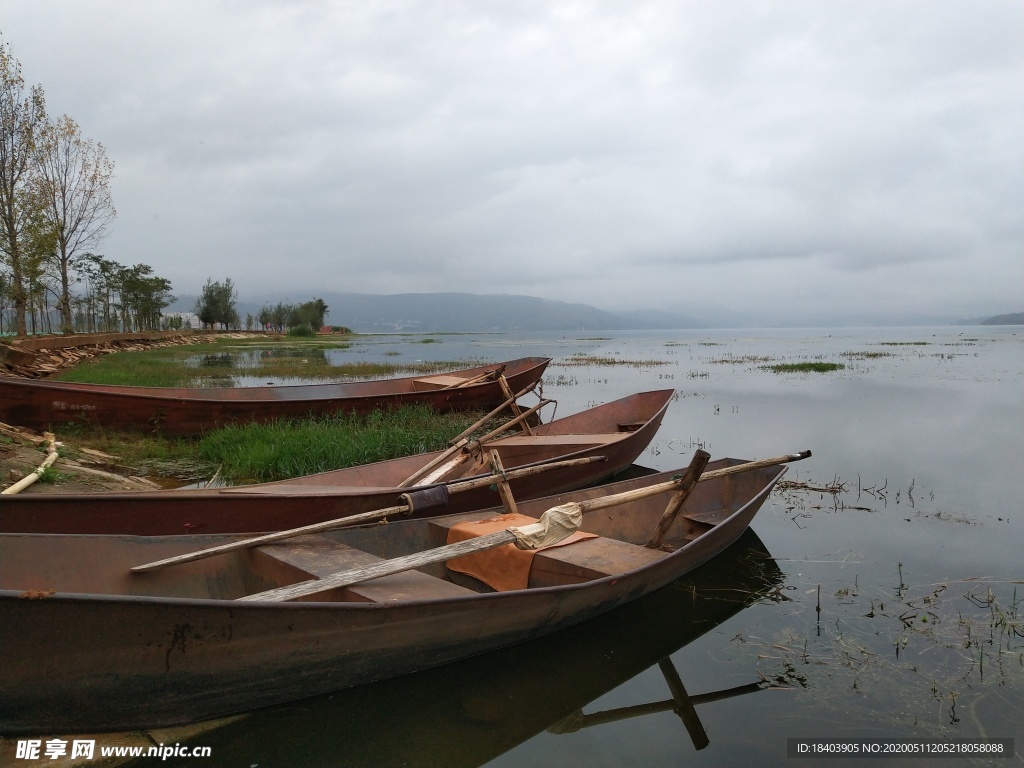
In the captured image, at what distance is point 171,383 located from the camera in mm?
19078

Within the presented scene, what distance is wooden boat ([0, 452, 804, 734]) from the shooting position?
3.28 m

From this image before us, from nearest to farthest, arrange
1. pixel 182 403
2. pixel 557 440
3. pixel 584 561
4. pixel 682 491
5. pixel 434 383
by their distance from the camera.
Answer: pixel 584 561 < pixel 682 491 < pixel 557 440 < pixel 182 403 < pixel 434 383

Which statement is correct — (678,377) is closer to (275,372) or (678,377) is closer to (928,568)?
(275,372)

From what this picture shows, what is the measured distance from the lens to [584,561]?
5336 mm

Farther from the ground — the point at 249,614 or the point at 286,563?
the point at 249,614

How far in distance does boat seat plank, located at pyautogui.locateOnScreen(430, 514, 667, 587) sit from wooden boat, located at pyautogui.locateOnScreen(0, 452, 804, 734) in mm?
16

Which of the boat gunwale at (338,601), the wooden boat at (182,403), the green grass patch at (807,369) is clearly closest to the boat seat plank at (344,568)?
the boat gunwale at (338,601)

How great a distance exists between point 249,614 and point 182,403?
30.4ft

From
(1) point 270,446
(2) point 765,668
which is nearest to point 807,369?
(1) point 270,446

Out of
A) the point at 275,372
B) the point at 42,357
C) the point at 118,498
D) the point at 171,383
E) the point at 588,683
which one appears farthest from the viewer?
the point at 275,372

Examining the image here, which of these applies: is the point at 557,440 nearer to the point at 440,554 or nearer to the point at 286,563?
the point at 440,554

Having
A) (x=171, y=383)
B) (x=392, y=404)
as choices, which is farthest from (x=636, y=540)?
(x=171, y=383)

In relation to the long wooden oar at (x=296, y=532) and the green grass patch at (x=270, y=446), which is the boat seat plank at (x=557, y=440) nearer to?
the green grass patch at (x=270, y=446)

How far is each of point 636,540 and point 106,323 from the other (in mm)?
47617
